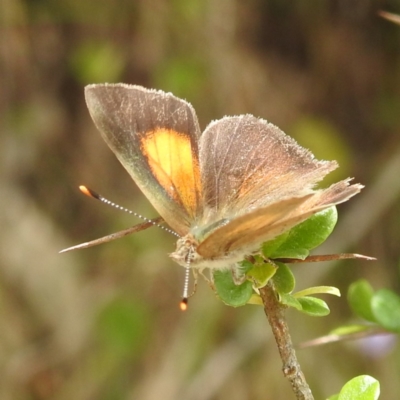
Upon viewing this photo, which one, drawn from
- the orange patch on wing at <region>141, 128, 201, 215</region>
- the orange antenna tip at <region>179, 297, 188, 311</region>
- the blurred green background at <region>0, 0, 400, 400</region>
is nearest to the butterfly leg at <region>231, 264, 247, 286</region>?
the orange antenna tip at <region>179, 297, 188, 311</region>

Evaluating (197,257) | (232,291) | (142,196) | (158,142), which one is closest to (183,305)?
(197,257)

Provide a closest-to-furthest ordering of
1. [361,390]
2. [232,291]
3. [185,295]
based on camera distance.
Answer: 1. [361,390]
2. [232,291]
3. [185,295]

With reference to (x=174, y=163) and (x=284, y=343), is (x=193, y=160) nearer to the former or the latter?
(x=174, y=163)

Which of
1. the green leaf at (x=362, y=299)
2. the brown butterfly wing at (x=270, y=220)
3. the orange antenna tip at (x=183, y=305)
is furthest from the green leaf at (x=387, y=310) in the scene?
the orange antenna tip at (x=183, y=305)

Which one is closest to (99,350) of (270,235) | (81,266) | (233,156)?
(81,266)

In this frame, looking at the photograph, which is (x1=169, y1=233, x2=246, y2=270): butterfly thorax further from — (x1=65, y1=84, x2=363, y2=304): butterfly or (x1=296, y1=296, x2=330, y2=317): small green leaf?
(x1=296, y1=296, x2=330, y2=317): small green leaf
